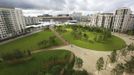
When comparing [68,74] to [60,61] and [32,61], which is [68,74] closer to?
[60,61]

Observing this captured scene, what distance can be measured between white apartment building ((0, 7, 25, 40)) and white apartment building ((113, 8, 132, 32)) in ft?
214

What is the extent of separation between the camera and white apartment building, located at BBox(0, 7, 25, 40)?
48559 millimetres

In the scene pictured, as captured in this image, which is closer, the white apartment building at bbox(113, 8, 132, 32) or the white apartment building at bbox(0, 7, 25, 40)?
the white apartment building at bbox(0, 7, 25, 40)

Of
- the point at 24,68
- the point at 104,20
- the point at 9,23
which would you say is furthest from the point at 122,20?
the point at 9,23

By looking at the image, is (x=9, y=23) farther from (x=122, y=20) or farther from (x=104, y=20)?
(x=122, y=20)

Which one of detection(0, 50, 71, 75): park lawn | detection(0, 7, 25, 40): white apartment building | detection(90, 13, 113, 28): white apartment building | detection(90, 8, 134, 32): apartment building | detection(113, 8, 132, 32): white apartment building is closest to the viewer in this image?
detection(0, 50, 71, 75): park lawn

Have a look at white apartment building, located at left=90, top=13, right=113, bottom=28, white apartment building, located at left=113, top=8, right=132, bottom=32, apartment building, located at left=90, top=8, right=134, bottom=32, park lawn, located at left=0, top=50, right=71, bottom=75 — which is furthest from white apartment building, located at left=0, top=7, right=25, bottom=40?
white apartment building, located at left=113, top=8, right=132, bottom=32

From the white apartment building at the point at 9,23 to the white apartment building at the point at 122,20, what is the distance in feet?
214

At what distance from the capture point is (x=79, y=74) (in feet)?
65.7

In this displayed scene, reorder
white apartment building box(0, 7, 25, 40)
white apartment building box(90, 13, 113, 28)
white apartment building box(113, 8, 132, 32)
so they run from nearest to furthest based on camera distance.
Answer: white apartment building box(0, 7, 25, 40) → white apartment building box(113, 8, 132, 32) → white apartment building box(90, 13, 113, 28)

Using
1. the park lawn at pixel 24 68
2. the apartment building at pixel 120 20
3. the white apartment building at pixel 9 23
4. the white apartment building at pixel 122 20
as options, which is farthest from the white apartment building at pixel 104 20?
the park lawn at pixel 24 68

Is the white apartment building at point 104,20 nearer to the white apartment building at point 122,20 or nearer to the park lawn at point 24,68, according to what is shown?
the white apartment building at point 122,20

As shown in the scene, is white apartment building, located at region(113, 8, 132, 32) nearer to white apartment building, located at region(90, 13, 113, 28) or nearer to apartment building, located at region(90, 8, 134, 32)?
apartment building, located at region(90, 8, 134, 32)

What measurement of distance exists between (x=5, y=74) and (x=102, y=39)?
41.1 m
